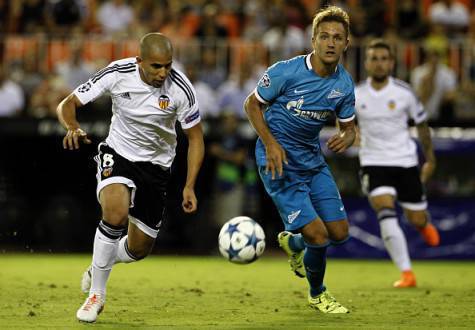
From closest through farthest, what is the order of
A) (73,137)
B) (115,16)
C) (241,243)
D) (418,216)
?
1. (73,137)
2. (241,243)
3. (418,216)
4. (115,16)

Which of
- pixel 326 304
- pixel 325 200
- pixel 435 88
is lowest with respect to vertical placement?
pixel 326 304

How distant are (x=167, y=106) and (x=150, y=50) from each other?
0.61 metres

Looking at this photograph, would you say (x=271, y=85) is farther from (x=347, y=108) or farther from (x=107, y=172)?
(x=107, y=172)

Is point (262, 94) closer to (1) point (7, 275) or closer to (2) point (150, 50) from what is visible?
(2) point (150, 50)

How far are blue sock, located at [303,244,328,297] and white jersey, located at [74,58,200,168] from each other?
4.99 ft

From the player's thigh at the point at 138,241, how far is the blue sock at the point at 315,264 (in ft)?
4.50

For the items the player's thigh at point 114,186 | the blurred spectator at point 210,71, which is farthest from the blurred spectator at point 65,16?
the player's thigh at point 114,186

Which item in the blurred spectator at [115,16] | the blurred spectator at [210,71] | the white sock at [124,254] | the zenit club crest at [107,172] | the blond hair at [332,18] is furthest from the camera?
the blurred spectator at [115,16]

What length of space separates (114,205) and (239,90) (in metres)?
9.03

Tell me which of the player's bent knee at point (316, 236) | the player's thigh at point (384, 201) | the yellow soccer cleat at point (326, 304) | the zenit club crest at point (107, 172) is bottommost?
the yellow soccer cleat at point (326, 304)

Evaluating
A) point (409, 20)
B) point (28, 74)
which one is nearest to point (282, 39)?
point (409, 20)

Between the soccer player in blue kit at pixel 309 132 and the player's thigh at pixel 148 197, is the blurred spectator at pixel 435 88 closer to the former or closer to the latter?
the soccer player in blue kit at pixel 309 132

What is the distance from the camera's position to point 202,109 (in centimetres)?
1648

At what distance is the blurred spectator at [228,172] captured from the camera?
53.1 feet
